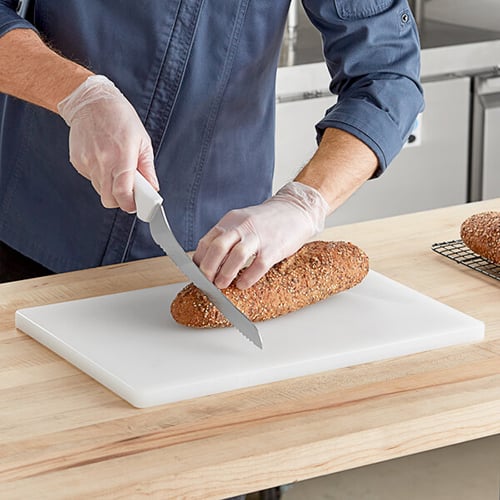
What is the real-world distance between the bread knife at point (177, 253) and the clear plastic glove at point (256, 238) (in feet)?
0.12

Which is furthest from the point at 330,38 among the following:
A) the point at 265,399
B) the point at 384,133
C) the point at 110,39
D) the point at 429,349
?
the point at 265,399

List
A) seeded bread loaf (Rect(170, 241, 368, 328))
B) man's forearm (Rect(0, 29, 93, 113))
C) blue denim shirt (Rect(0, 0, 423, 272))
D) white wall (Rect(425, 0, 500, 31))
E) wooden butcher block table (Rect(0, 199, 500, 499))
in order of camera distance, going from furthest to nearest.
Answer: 1. white wall (Rect(425, 0, 500, 31))
2. blue denim shirt (Rect(0, 0, 423, 272))
3. man's forearm (Rect(0, 29, 93, 113))
4. seeded bread loaf (Rect(170, 241, 368, 328))
5. wooden butcher block table (Rect(0, 199, 500, 499))

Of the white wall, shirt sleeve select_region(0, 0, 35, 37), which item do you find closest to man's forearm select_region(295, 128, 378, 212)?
shirt sleeve select_region(0, 0, 35, 37)

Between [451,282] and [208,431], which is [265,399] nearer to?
[208,431]

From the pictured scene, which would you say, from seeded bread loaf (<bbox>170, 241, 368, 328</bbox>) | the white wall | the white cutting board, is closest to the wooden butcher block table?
the white cutting board

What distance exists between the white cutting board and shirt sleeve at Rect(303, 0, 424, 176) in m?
0.23

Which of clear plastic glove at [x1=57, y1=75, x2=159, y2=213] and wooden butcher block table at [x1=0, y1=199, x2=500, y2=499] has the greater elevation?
clear plastic glove at [x1=57, y1=75, x2=159, y2=213]

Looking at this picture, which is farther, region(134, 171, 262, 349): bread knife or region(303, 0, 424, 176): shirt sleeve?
region(303, 0, 424, 176): shirt sleeve

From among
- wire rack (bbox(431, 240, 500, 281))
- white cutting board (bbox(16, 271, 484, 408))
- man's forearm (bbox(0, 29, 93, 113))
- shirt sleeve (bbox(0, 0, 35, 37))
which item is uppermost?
shirt sleeve (bbox(0, 0, 35, 37))

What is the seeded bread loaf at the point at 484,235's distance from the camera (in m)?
1.40

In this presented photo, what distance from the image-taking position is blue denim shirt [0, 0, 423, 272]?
1.50m

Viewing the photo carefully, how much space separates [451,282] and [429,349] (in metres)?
0.21

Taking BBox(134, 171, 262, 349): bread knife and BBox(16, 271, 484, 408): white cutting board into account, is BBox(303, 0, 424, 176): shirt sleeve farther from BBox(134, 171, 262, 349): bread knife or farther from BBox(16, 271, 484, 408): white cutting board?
BBox(134, 171, 262, 349): bread knife

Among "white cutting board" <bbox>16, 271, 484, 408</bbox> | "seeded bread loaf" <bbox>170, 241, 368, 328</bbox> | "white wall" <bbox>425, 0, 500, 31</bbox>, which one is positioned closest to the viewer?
"white cutting board" <bbox>16, 271, 484, 408</bbox>
